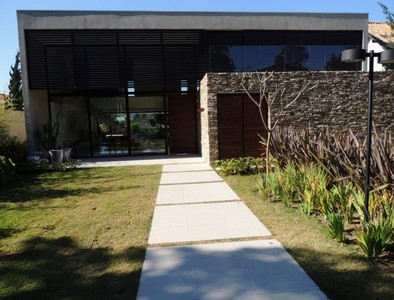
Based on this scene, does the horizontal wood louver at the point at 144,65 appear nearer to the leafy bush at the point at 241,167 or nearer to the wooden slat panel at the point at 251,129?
the wooden slat panel at the point at 251,129

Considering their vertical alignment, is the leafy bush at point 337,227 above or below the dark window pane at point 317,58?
below

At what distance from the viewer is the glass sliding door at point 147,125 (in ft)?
47.9

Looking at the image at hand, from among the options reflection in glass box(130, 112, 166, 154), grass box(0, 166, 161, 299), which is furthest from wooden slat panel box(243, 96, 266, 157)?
reflection in glass box(130, 112, 166, 154)

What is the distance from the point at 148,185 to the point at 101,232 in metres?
3.37

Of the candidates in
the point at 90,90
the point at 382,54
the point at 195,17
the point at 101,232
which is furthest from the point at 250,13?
the point at 101,232

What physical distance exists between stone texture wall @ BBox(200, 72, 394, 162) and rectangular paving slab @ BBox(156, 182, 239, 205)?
305 cm

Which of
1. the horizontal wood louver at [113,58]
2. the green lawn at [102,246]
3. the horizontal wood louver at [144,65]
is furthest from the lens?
the horizontal wood louver at [144,65]

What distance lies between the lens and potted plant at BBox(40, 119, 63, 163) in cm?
1240

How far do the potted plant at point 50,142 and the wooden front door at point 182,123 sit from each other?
466cm

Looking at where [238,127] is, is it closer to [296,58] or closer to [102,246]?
[296,58]

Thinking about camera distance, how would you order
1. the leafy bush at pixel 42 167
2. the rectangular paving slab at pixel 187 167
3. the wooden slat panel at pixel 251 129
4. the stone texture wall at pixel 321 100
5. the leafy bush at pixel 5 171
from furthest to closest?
the wooden slat panel at pixel 251 129
the stone texture wall at pixel 321 100
the leafy bush at pixel 42 167
the rectangular paving slab at pixel 187 167
the leafy bush at pixel 5 171

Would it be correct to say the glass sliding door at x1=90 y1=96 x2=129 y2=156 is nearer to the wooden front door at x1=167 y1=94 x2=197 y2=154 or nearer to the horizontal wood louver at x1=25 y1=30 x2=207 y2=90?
the horizontal wood louver at x1=25 y1=30 x2=207 y2=90

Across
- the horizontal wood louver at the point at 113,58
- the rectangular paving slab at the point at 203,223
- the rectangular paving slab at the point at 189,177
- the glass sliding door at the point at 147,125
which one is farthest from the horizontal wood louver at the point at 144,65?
the rectangular paving slab at the point at 203,223

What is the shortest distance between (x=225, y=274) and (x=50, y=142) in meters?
11.2
